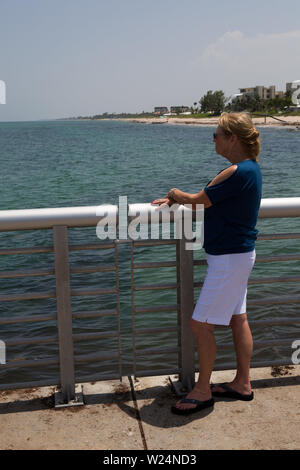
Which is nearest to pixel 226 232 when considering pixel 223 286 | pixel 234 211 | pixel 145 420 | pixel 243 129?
pixel 234 211

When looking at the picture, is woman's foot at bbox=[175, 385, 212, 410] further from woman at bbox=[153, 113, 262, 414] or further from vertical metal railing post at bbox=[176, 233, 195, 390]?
vertical metal railing post at bbox=[176, 233, 195, 390]

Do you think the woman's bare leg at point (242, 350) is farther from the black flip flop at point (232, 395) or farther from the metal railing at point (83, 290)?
the metal railing at point (83, 290)

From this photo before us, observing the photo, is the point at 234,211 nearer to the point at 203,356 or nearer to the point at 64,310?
the point at 203,356

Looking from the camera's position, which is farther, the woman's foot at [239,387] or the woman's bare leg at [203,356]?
the woman's foot at [239,387]

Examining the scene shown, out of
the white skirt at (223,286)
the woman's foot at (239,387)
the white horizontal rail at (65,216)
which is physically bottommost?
the woman's foot at (239,387)

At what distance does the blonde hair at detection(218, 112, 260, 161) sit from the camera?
9.46ft

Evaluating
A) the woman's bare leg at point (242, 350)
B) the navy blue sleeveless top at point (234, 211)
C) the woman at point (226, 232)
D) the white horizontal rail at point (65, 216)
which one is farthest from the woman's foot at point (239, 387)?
the white horizontal rail at point (65, 216)

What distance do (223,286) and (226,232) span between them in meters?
0.29

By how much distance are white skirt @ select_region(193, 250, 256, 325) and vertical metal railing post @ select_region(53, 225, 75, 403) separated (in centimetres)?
76

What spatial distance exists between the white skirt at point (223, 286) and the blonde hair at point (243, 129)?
22.4 inches

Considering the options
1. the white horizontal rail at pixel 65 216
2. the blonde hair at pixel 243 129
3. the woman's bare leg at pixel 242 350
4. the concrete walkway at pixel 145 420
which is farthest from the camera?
the woman's bare leg at pixel 242 350

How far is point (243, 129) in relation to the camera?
9.46 feet

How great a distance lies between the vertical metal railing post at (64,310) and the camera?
3.08 meters

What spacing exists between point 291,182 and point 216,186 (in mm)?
22339
